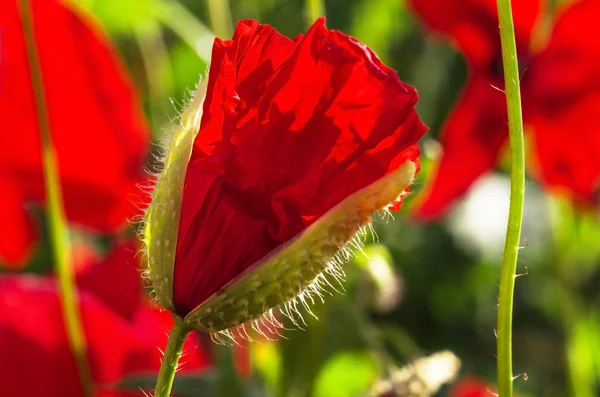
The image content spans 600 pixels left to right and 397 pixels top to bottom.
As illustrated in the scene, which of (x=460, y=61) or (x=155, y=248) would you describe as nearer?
(x=155, y=248)

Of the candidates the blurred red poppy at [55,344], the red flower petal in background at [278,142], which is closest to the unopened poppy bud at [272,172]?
the red flower petal in background at [278,142]

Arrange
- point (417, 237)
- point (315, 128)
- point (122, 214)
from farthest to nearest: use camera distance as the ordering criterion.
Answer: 1. point (417, 237)
2. point (122, 214)
3. point (315, 128)

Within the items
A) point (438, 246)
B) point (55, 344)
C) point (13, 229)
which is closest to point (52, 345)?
point (55, 344)

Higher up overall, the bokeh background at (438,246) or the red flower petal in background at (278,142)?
the bokeh background at (438,246)

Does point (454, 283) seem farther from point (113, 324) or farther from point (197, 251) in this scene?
point (197, 251)

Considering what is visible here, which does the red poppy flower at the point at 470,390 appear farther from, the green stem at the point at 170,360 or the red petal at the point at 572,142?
the green stem at the point at 170,360

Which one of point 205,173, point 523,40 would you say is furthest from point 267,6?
point 205,173

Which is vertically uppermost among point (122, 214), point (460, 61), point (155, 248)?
point (460, 61)

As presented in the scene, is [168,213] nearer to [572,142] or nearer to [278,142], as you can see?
[278,142]
